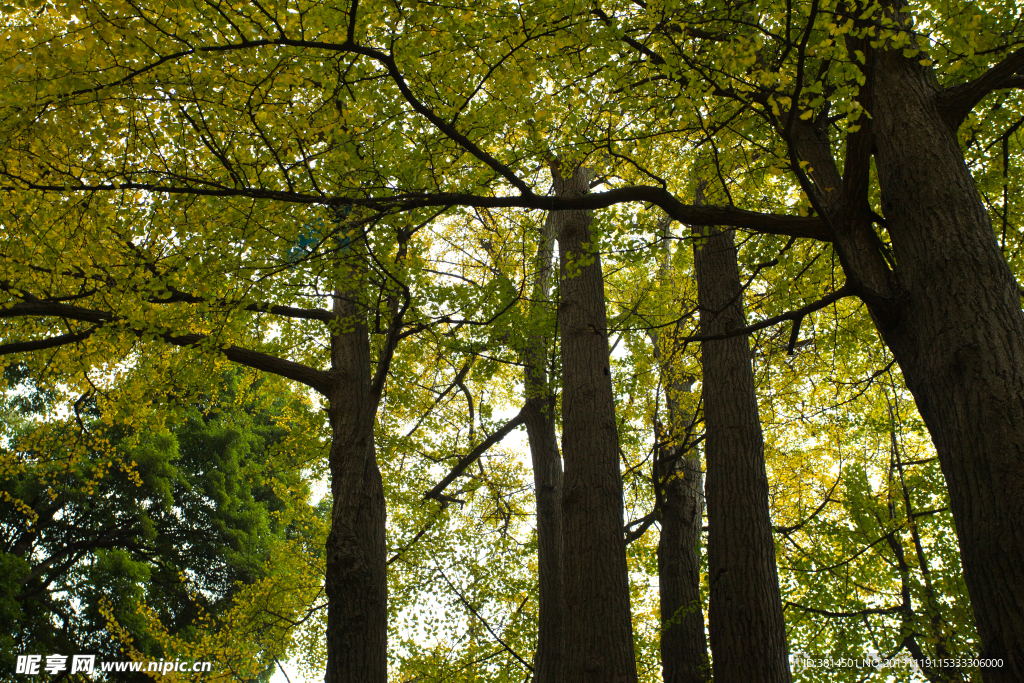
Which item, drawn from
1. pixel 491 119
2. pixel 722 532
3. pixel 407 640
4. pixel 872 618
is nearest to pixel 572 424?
pixel 722 532

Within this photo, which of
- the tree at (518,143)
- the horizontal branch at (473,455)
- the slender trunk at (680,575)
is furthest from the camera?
the horizontal branch at (473,455)

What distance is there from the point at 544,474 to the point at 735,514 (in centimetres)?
282

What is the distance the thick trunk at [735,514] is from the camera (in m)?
4.26

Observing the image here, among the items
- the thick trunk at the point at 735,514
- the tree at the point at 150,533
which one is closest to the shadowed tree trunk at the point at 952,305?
the thick trunk at the point at 735,514

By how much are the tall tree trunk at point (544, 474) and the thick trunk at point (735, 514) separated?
1.92 meters

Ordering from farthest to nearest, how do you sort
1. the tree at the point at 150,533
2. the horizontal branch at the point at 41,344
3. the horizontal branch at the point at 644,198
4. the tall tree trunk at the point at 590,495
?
the tree at the point at 150,533, the horizontal branch at the point at 41,344, the tall tree trunk at the point at 590,495, the horizontal branch at the point at 644,198

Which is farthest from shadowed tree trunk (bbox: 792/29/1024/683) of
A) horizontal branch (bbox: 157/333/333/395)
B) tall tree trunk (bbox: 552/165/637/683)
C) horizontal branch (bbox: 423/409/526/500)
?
horizontal branch (bbox: 423/409/526/500)

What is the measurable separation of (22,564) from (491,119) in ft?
46.8

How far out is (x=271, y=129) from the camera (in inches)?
175

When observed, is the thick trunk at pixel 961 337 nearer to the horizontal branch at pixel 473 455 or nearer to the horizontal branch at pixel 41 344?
the horizontal branch at pixel 473 455

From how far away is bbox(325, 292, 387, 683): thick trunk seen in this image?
4996mm

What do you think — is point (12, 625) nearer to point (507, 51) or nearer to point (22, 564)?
point (22, 564)

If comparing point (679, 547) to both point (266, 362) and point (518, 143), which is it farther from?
point (266, 362)

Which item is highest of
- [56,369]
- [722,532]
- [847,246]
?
[56,369]
